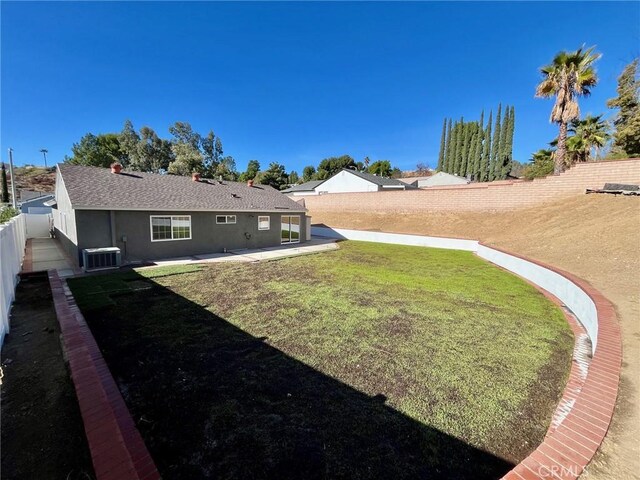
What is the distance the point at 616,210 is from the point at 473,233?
22.9ft

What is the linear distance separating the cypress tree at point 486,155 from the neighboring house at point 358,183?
15.6 m

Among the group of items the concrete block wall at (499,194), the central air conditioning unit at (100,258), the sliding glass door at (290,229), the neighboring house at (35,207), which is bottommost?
the central air conditioning unit at (100,258)

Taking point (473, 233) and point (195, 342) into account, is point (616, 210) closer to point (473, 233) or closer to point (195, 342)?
point (473, 233)

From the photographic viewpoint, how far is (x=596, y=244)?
9.78 m

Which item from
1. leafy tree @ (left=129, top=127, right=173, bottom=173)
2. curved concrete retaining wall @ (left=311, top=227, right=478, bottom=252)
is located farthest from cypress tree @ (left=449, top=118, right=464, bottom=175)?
leafy tree @ (left=129, top=127, right=173, bottom=173)

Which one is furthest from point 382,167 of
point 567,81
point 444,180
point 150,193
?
point 150,193

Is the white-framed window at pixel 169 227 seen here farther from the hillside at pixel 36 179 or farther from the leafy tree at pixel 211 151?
the hillside at pixel 36 179

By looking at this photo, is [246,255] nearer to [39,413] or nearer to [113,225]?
[113,225]

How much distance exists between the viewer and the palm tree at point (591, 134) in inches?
871

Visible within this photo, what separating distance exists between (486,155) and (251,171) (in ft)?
146

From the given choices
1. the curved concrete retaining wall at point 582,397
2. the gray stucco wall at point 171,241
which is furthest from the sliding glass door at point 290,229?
the curved concrete retaining wall at point 582,397

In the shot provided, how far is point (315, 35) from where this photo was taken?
57.3 feet

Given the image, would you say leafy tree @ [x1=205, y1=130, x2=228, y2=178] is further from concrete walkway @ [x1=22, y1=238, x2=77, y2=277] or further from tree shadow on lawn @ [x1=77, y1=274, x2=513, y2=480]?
tree shadow on lawn @ [x1=77, y1=274, x2=513, y2=480]

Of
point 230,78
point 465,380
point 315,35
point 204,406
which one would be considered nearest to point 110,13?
point 315,35
